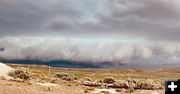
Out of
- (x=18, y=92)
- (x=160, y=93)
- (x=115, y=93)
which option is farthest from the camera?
(x=160, y=93)

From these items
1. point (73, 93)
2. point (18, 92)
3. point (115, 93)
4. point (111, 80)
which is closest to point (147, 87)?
point (111, 80)

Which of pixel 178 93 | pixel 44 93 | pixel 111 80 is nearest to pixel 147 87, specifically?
pixel 111 80

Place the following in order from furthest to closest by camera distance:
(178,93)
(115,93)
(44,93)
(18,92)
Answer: (115,93) < (44,93) < (18,92) < (178,93)

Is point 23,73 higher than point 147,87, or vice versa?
point 23,73

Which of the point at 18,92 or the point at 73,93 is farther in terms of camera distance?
the point at 73,93

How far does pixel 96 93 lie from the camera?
71.6 ft

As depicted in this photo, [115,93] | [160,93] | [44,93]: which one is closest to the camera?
[44,93]

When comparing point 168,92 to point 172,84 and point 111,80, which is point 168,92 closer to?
point 172,84

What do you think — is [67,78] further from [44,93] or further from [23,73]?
[44,93]

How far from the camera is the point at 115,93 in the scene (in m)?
23.0

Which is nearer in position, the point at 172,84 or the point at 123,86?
the point at 172,84

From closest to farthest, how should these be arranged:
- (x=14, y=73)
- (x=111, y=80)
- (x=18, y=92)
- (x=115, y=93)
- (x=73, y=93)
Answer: (x=18, y=92) < (x=73, y=93) < (x=115, y=93) < (x=14, y=73) < (x=111, y=80)

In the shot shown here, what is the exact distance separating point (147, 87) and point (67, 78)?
13.5 metres

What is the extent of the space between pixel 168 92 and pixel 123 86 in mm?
22578
